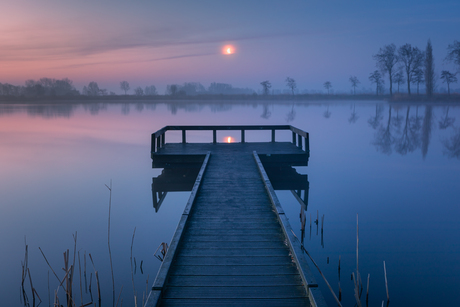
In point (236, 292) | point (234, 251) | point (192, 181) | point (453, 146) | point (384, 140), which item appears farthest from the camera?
point (384, 140)

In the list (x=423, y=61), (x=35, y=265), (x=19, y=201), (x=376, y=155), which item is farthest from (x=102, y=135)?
(x=423, y=61)

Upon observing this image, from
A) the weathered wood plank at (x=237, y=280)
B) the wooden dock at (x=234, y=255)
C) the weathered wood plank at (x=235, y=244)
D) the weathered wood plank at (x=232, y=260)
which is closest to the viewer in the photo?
the wooden dock at (x=234, y=255)

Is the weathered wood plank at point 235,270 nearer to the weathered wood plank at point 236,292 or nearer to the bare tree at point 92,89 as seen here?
the weathered wood plank at point 236,292

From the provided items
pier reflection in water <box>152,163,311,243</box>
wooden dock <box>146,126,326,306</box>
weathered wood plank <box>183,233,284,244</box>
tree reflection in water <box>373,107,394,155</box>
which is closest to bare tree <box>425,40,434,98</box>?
tree reflection in water <box>373,107,394,155</box>

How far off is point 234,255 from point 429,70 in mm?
62720

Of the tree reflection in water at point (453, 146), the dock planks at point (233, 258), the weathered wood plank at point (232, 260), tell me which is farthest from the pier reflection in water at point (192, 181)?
the tree reflection in water at point (453, 146)

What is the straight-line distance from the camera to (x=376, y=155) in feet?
56.0

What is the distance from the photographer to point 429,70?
55812 millimetres

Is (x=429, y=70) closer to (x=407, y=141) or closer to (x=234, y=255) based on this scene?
(x=407, y=141)

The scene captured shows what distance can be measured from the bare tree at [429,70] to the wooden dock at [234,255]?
57.5 m

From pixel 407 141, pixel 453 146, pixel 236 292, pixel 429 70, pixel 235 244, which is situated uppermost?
pixel 429 70

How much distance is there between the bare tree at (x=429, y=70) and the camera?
5512 centimetres

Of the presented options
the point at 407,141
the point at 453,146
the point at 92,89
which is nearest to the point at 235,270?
the point at 453,146

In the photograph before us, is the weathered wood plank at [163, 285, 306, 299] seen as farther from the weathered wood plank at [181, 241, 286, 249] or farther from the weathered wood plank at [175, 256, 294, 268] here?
the weathered wood plank at [181, 241, 286, 249]
